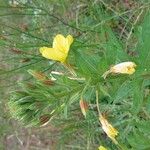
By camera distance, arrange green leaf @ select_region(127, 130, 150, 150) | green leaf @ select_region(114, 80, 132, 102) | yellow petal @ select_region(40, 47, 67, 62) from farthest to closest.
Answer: green leaf @ select_region(127, 130, 150, 150) → green leaf @ select_region(114, 80, 132, 102) → yellow petal @ select_region(40, 47, 67, 62)

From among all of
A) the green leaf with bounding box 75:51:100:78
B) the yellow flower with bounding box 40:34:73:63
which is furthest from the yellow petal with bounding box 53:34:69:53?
the green leaf with bounding box 75:51:100:78

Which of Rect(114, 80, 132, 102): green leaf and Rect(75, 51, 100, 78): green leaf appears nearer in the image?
Rect(75, 51, 100, 78): green leaf

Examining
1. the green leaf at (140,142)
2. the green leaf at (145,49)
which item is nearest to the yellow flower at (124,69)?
the green leaf at (145,49)

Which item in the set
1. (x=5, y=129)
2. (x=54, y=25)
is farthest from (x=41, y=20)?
(x=5, y=129)

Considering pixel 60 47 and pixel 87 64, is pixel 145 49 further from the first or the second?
pixel 60 47

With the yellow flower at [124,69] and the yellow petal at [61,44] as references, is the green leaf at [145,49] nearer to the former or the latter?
the yellow flower at [124,69]

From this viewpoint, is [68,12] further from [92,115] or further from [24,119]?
[24,119]

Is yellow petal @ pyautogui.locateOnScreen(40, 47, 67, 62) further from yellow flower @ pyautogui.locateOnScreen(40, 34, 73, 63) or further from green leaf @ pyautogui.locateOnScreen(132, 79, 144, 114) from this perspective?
green leaf @ pyautogui.locateOnScreen(132, 79, 144, 114)

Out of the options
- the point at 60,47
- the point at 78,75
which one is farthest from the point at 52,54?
the point at 78,75
